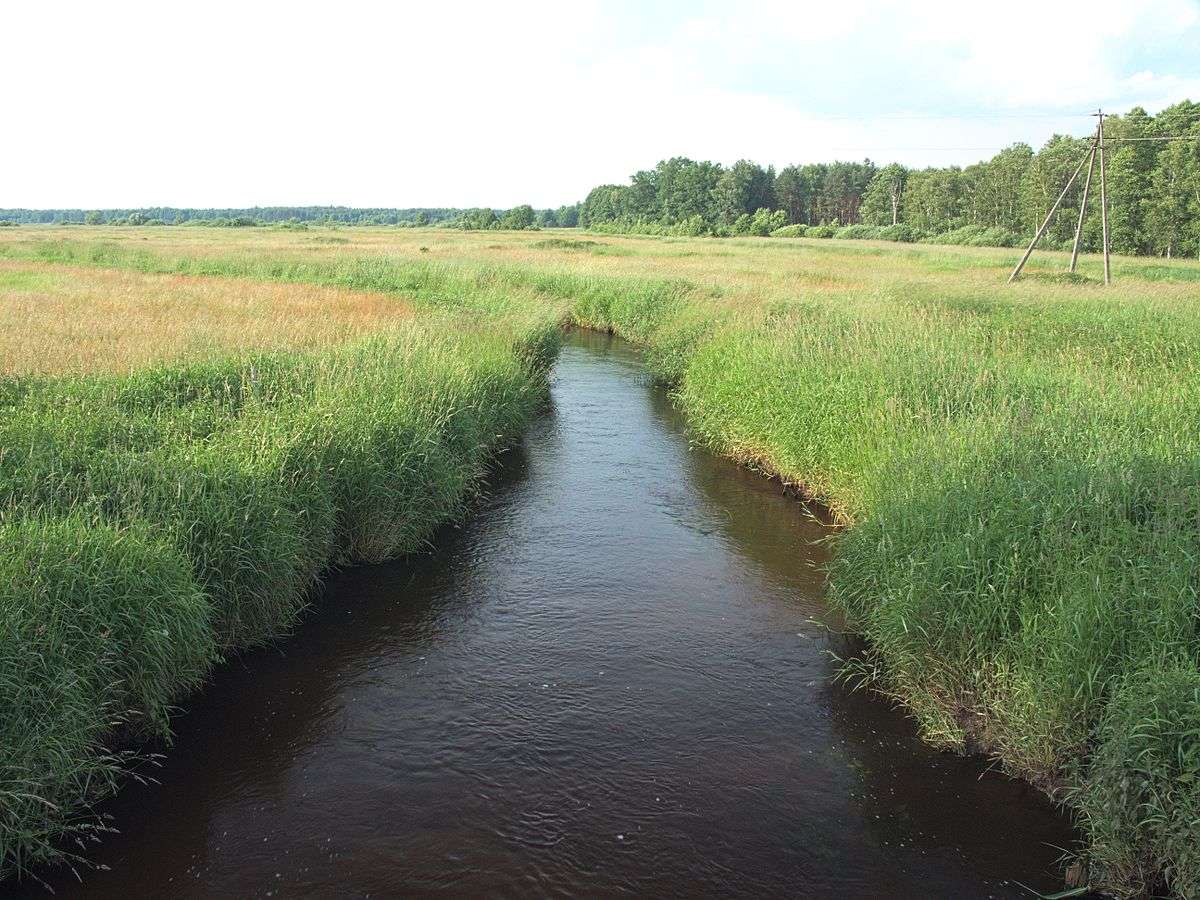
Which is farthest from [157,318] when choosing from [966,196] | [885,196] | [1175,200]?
[885,196]

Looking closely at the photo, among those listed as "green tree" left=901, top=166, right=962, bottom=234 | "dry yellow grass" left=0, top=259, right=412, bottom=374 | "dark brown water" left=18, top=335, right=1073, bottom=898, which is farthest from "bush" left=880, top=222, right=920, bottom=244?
"dark brown water" left=18, top=335, right=1073, bottom=898

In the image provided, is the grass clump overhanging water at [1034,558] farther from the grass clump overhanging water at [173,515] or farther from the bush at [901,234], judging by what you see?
the bush at [901,234]

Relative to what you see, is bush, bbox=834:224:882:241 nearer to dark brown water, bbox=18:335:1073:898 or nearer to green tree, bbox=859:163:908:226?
green tree, bbox=859:163:908:226

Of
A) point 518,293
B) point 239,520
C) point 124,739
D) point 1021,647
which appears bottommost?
point 124,739

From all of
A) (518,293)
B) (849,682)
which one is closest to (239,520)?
(849,682)

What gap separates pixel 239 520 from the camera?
24.9 ft

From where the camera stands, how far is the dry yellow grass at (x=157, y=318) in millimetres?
12453

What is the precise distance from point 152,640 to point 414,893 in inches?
104

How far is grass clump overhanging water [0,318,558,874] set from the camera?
5324 mm

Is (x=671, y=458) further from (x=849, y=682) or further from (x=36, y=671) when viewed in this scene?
(x=36, y=671)

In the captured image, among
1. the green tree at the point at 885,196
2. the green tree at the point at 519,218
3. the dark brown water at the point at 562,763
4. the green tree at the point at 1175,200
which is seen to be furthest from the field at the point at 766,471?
the green tree at the point at 519,218

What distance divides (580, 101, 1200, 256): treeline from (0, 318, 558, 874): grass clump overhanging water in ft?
85.6

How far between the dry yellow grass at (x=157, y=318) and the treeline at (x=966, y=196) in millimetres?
24766

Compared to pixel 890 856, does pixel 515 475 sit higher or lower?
higher
